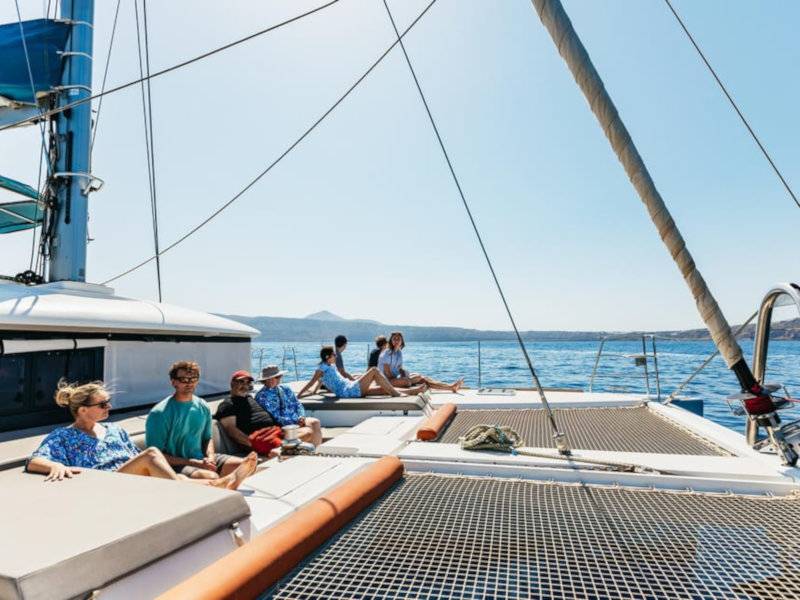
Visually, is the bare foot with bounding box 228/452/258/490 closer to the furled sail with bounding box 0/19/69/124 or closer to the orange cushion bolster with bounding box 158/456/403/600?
the orange cushion bolster with bounding box 158/456/403/600

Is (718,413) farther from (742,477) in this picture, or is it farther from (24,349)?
(24,349)

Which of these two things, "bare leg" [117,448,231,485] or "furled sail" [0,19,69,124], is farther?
"furled sail" [0,19,69,124]

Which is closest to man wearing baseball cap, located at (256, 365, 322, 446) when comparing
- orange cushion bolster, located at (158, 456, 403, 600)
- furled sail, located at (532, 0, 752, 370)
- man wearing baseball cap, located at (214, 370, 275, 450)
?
man wearing baseball cap, located at (214, 370, 275, 450)

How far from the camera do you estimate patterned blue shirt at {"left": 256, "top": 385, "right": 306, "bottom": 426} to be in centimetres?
462

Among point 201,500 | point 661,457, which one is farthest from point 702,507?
point 201,500

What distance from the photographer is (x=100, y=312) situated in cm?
452

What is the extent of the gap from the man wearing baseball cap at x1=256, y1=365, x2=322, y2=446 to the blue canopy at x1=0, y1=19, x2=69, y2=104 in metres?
4.59

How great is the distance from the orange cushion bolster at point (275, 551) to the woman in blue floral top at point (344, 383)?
12.3 feet

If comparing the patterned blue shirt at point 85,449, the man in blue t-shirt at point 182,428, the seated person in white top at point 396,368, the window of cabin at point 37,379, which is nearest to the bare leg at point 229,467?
the man in blue t-shirt at point 182,428

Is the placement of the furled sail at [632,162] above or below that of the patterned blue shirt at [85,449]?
above

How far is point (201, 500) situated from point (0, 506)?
2.25ft

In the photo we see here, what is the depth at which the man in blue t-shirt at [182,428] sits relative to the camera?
336cm

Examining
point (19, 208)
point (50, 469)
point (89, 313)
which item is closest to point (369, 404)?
point (89, 313)

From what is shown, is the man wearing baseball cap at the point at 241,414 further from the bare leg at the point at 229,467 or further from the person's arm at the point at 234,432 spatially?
the bare leg at the point at 229,467
